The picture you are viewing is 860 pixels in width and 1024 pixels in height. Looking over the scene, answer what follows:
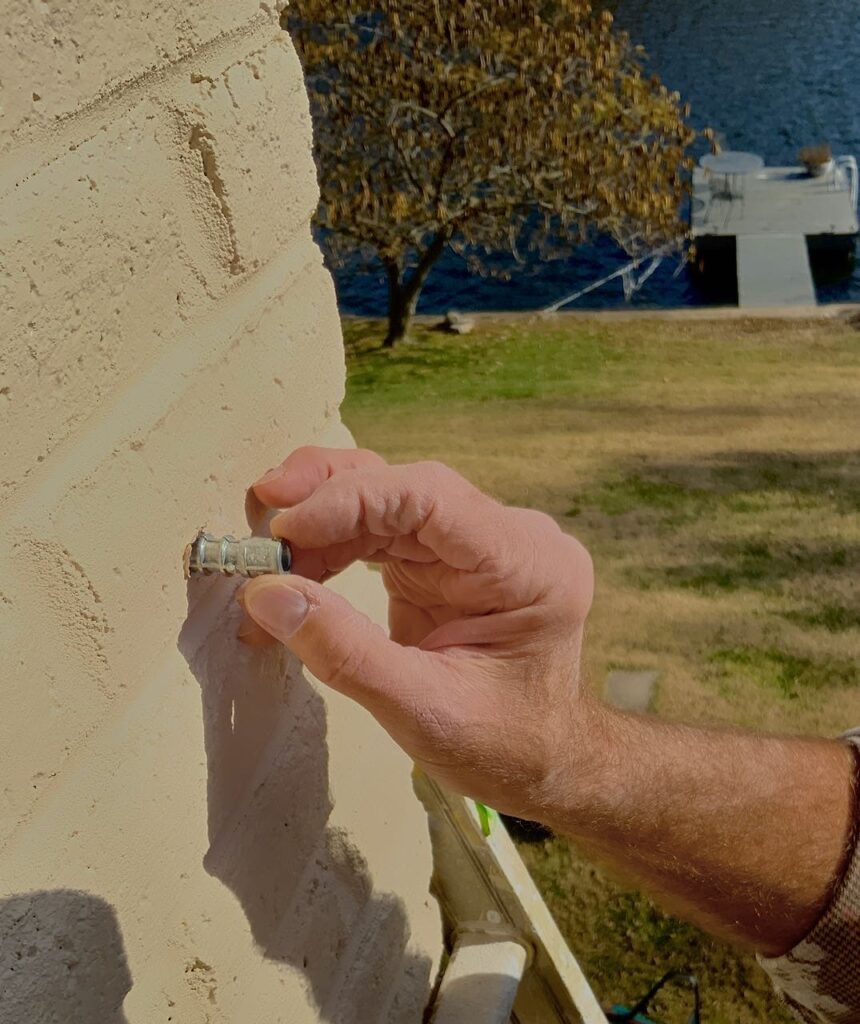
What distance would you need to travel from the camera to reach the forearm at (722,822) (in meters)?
1.69

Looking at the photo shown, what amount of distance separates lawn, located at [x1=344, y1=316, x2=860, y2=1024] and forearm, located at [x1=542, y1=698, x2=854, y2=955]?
162 centimetres

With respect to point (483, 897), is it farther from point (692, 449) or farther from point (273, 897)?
point (692, 449)

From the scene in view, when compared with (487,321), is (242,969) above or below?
above

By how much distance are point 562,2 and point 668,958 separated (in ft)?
32.5

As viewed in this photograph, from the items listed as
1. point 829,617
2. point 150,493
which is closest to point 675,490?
point 829,617

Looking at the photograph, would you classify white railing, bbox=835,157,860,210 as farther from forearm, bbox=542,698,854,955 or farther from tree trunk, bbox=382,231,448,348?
forearm, bbox=542,698,854,955

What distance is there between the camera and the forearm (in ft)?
5.55

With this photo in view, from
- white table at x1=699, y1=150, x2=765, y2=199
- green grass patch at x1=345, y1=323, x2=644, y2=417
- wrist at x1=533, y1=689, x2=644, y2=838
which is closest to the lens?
wrist at x1=533, y1=689, x2=644, y2=838

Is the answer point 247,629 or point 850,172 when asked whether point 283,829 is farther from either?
point 850,172

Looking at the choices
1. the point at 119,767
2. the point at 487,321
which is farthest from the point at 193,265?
the point at 487,321

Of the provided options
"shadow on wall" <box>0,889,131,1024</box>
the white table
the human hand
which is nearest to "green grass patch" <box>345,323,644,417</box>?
the human hand

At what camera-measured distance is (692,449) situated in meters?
8.29

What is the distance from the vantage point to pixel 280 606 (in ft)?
4.05

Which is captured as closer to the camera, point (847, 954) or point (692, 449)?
point (847, 954)
